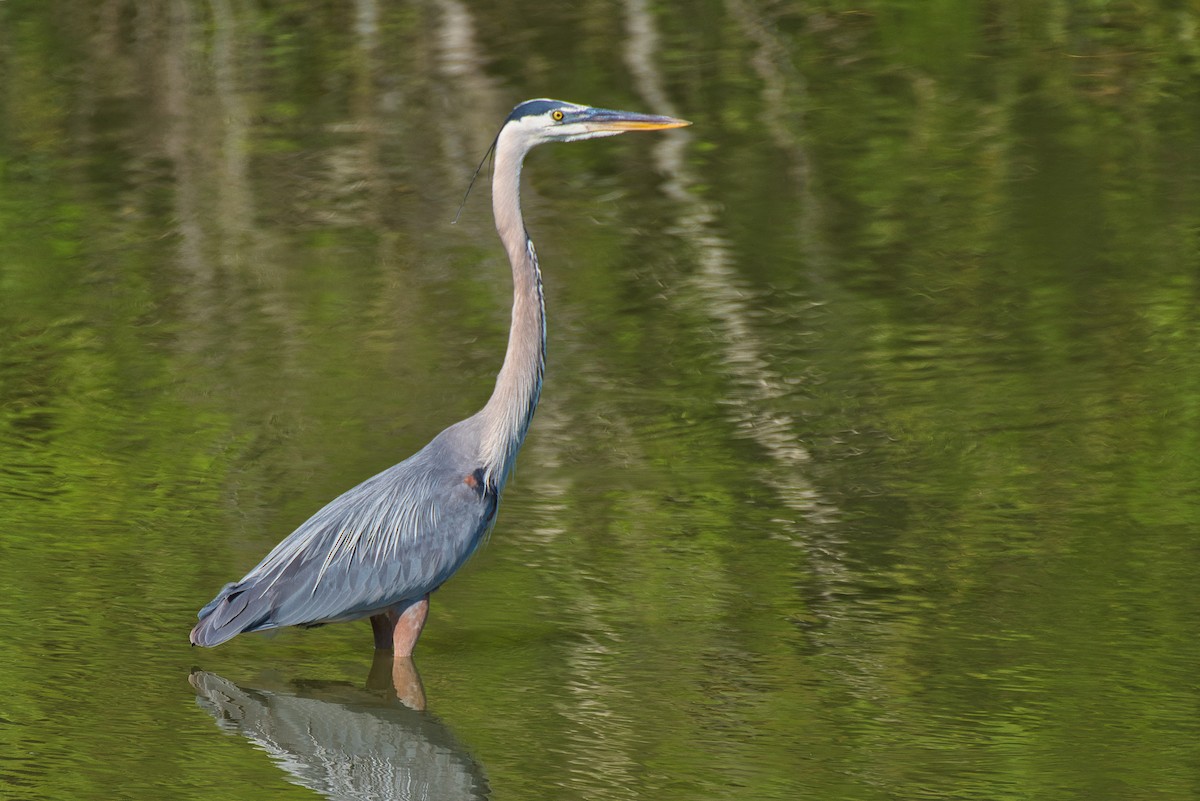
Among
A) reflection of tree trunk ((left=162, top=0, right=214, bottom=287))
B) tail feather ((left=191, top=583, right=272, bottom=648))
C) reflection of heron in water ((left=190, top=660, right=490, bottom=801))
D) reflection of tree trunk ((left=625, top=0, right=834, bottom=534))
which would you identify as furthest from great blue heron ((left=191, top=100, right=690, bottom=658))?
reflection of tree trunk ((left=162, top=0, right=214, bottom=287))

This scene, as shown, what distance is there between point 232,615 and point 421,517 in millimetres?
758

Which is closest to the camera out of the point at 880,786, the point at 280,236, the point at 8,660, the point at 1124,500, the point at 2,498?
the point at 880,786

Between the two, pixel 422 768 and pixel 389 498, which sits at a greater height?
pixel 389 498

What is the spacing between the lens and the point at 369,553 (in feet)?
21.8

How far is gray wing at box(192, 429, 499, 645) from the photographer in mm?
6477

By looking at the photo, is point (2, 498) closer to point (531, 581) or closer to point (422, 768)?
point (531, 581)

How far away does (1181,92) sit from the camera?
1414cm

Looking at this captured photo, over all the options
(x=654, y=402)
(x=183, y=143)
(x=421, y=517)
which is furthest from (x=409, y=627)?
(x=183, y=143)

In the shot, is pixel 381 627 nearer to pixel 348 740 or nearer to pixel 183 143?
pixel 348 740

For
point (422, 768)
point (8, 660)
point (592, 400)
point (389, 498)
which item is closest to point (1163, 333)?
point (592, 400)

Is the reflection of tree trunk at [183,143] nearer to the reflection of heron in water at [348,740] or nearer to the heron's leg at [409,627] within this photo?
Answer: the heron's leg at [409,627]

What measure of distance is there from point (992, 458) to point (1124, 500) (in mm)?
727

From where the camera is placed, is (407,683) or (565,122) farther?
(565,122)

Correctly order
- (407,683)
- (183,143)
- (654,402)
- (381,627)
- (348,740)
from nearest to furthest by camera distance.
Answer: (348,740), (407,683), (381,627), (654,402), (183,143)
